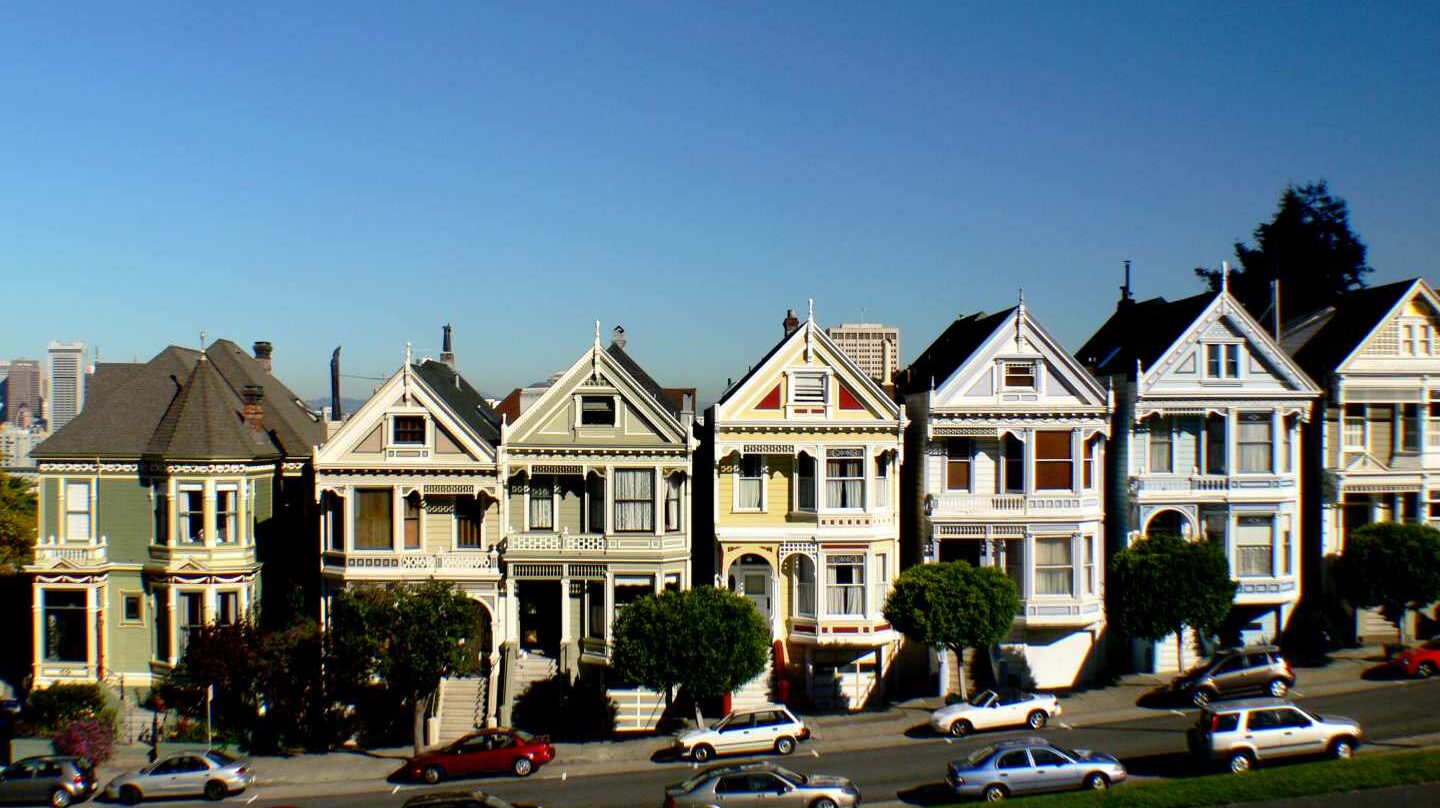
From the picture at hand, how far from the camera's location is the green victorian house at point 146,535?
37.4 meters

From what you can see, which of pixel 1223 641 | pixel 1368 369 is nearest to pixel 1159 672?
pixel 1223 641

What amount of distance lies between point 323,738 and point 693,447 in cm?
1471

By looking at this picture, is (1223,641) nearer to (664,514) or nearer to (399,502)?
(664,514)

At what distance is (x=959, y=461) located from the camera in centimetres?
3734

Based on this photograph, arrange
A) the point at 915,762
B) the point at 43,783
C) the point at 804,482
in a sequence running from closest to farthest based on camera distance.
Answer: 1. the point at 915,762
2. the point at 43,783
3. the point at 804,482

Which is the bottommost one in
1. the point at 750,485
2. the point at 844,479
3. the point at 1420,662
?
the point at 1420,662

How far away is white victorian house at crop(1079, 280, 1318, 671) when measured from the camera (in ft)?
122

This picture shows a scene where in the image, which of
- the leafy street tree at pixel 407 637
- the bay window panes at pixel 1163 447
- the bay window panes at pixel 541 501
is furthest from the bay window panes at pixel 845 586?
the leafy street tree at pixel 407 637

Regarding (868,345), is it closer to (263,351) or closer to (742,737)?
(742,737)

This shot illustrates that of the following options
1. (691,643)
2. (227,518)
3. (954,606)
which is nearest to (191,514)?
(227,518)

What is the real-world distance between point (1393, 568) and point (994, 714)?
1383 centimetres

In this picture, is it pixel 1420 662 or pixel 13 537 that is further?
pixel 13 537

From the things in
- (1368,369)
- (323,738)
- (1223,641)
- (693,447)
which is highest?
(1368,369)

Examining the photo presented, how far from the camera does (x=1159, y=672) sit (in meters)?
37.3
